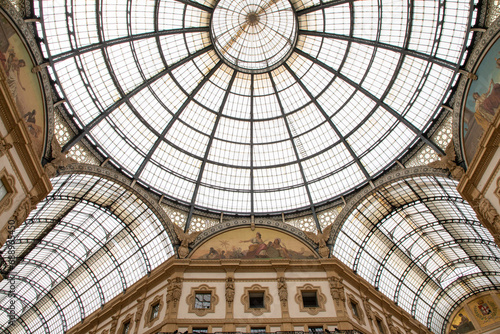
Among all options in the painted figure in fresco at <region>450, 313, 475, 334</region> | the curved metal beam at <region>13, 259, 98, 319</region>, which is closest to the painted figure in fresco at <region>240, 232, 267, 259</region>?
the curved metal beam at <region>13, 259, 98, 319</region>

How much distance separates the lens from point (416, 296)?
43656 mm

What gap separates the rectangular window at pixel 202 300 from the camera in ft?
84.4

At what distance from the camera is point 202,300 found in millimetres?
26125

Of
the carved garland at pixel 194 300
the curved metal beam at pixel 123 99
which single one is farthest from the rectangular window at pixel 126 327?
the curved metal beam at pixel 123 99

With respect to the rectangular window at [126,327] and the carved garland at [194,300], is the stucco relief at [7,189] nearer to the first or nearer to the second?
the carved garland at [194,300]

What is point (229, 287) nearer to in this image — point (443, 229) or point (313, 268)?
point (313, 268)

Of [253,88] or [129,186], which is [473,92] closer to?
[253,88]

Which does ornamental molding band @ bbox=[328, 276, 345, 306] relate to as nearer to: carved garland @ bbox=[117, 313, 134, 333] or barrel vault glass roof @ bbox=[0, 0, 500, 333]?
barrel vault glass roof @ bbox=[0, 0, 500, 333]

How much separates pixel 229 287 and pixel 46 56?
69.7ft

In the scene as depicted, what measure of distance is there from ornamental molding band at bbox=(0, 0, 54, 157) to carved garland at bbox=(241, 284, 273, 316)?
1795 cm

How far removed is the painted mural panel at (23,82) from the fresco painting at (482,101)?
1128 inches

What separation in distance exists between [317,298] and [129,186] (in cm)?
1862

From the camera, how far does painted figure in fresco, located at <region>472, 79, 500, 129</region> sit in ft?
68.7

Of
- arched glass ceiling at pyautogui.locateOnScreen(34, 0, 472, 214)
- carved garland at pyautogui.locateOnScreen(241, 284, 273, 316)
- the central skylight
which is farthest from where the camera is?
the central skylight
